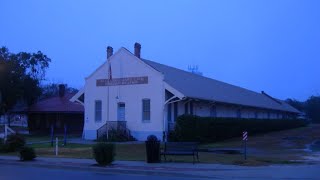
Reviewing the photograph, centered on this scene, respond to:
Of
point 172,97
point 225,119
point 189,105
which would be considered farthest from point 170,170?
point 225,119

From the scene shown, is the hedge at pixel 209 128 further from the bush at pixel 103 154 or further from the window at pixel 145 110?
the bush at pixel 103 154

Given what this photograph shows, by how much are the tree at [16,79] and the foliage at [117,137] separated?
1489 centimetres

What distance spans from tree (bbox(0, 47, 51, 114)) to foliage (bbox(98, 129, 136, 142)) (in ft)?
48.8

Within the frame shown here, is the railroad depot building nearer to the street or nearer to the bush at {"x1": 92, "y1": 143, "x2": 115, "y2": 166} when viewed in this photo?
the bush at {"x1": 92, "y1": 143, "x2": 115, "y2": 166}

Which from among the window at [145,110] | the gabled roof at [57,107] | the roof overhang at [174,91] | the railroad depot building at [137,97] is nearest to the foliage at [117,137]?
the railroad depot building at [137,97]

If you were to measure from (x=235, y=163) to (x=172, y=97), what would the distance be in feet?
56.4

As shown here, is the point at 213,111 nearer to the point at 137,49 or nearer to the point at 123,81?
the point at 137,49

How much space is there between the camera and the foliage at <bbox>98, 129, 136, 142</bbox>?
3859cm

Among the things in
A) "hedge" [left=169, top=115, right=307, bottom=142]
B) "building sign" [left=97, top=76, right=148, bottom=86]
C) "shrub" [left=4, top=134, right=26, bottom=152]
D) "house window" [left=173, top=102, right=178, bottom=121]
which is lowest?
"shrub" [left=4, top=134, right=26, bottom=152]

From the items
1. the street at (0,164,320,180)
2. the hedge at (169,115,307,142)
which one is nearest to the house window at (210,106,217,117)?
the hedge at (169,115,307,142)

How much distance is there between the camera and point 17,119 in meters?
103

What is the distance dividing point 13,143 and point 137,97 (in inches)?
539

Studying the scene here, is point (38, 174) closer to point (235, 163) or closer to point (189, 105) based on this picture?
point (235, 163)

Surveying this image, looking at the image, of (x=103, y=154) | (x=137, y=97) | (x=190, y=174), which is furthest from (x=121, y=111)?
(x=190, y=174)
